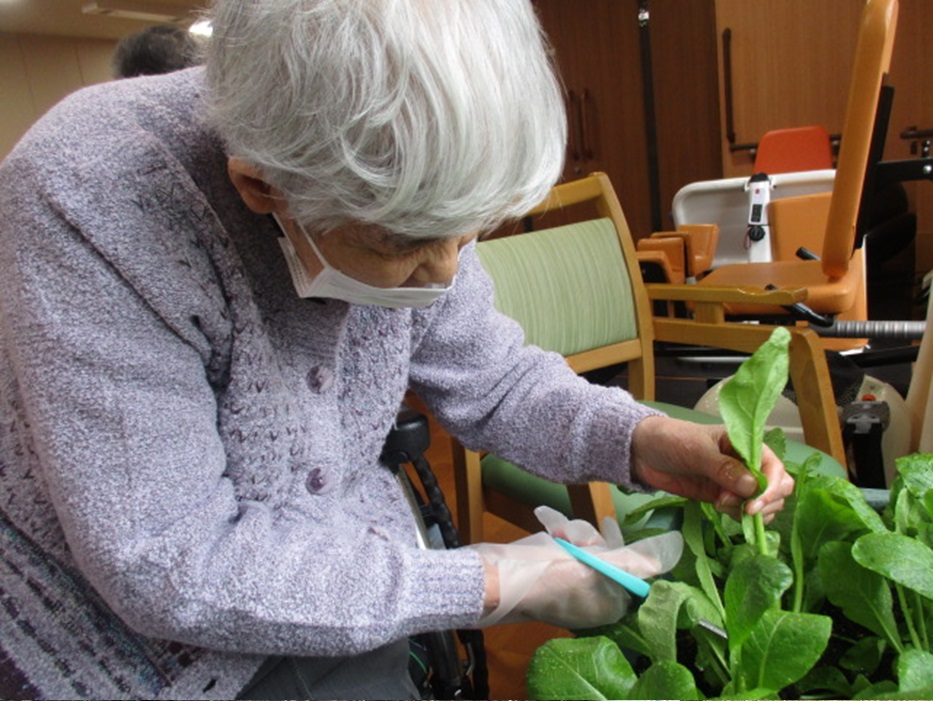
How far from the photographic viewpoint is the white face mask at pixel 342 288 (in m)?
0.57

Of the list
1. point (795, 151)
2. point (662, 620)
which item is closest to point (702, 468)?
point (662, 620)

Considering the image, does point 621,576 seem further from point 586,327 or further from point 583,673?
point 586,327

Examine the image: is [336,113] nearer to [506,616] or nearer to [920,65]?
[506,616]

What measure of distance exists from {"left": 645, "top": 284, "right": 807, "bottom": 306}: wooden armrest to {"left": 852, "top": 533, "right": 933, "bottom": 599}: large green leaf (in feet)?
2.58

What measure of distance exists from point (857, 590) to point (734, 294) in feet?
2.54

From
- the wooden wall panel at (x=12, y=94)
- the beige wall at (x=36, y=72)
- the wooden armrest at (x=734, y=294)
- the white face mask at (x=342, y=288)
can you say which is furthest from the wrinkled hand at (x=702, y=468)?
the wooden wall panel at (x=12, y=94)

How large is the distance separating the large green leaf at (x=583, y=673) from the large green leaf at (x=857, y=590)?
169 mm

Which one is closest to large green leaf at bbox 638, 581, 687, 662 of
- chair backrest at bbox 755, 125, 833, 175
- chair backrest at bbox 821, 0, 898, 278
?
chair backrest at bbox 821, 0, 898, 278

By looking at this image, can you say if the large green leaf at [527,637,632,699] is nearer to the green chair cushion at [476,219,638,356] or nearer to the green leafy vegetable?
the green leafy vegetable

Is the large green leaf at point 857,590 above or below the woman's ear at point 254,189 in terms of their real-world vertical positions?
below

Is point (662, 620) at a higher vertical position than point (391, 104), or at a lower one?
lower

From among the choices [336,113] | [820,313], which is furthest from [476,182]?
[820,313]

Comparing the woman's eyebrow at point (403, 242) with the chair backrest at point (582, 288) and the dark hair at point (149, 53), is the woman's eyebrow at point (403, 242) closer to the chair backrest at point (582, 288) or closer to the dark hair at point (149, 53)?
the chair backrest at point (582, 288)

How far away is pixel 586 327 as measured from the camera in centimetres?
139
